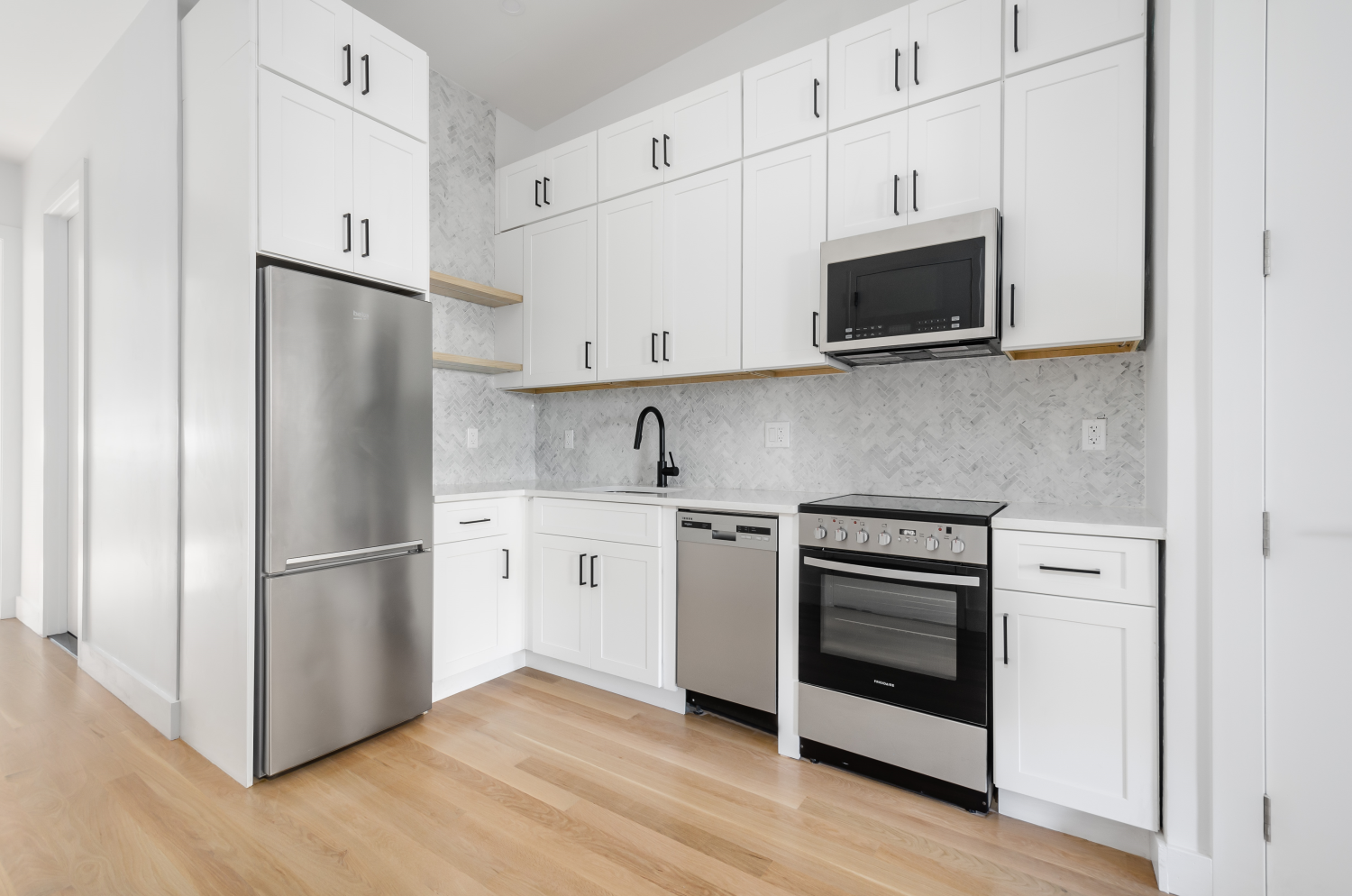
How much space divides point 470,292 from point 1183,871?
3.51 metres

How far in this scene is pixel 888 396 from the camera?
8.66 feet

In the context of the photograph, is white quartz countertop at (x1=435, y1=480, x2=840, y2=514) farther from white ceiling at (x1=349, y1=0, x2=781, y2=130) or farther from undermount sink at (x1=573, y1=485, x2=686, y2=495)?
white ceiling at (x1=349, y1=0, x2=781, y2=130)

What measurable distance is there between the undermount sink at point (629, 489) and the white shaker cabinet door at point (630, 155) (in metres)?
1.45

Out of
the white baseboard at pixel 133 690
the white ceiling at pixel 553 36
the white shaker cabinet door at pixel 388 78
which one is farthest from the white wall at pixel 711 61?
the white baseboard at pixel 133 690

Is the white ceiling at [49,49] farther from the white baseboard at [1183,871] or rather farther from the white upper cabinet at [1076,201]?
the white baseboard at [1183,871]

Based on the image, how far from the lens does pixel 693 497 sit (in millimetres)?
2682

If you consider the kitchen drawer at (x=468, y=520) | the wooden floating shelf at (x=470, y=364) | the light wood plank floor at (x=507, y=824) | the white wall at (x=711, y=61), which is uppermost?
the white wall at (x=711, y=61)

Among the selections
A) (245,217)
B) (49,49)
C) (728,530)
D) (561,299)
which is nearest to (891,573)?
(728,530)

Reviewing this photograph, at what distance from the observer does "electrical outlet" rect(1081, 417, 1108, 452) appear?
2199 mm

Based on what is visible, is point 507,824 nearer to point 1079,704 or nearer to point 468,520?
point 468,520

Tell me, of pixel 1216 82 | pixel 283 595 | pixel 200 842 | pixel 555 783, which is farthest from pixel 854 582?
pixel 200 842

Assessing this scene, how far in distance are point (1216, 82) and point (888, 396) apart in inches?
54.2

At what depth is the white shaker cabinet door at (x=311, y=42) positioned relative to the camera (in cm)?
210

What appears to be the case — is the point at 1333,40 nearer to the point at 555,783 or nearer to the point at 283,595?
the point at 555,783
